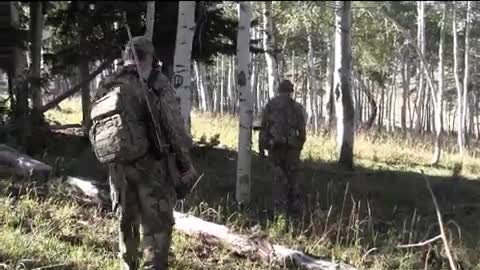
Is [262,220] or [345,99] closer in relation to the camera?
[262,220]

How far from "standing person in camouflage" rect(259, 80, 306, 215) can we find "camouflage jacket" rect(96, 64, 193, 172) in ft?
10.9

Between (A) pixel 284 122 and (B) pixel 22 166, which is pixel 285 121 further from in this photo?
(B) pixel 22 166

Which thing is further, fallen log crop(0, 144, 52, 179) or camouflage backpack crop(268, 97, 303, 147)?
camouflage backpack crop(268, 97, 303, 147)

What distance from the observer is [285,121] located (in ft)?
25.7

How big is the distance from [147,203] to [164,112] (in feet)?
2.21

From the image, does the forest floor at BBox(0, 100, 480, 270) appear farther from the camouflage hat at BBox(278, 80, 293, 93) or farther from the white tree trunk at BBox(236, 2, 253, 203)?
the camouflage hat at BBox(278, 80, 293, 93)

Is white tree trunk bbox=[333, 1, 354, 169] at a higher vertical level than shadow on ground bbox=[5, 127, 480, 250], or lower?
higher

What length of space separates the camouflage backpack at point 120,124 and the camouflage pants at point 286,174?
3599 mm

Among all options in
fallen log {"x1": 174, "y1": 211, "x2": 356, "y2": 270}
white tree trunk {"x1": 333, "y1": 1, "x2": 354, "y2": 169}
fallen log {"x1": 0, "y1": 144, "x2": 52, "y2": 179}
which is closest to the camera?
fallen log {"x1": 174, "y1": 211, "x2": 356, "y2": 270}

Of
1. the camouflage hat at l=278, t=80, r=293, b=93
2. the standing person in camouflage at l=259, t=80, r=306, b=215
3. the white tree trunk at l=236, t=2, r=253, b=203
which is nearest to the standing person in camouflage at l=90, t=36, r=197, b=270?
the white tree trunk at l=236, t=2, r=253, b=203

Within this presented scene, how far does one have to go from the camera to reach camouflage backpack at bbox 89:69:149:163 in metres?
4.44

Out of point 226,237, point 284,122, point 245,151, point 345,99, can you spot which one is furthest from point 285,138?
point 345,99

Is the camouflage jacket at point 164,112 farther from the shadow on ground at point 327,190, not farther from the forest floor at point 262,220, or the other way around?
the shadow on ground at point 327,190

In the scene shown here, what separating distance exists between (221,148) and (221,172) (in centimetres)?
230
